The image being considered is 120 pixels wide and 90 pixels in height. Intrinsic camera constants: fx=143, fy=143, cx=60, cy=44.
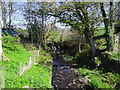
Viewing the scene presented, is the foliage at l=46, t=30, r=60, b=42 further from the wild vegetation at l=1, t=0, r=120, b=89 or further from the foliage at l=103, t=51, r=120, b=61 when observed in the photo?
the foliage at l=103, t=51, r=120, b=61

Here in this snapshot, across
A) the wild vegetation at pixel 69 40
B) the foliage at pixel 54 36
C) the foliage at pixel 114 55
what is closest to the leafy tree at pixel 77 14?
the wild vegetation at pixel 69 40

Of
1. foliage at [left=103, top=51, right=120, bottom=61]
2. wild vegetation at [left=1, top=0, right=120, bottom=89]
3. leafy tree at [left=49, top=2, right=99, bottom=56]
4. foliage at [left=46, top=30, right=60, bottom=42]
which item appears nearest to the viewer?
wild vegetation at [left=1, top=0, right=120, bottom=89]

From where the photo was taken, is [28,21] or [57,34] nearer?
[28,21]

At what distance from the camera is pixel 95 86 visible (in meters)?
5.10

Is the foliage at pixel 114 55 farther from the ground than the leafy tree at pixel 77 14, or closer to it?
closer to it

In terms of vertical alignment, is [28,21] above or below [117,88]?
above

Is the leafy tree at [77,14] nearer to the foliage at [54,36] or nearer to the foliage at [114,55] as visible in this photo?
the foliage at [114,55]

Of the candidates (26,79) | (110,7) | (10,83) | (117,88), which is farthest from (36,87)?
(110,7)

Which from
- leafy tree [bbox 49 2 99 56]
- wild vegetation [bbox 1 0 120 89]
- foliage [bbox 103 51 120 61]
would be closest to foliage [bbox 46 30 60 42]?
wild vegetation [bbox 1 0 120 89]

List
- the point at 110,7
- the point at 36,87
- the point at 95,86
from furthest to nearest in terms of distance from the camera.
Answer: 1. the point at 110,7
2. the point at 95,86
3. the point at 36,87

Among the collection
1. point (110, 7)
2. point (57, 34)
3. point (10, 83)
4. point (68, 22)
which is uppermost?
point (110, 7)

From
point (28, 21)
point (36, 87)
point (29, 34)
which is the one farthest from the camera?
point (29, 34)

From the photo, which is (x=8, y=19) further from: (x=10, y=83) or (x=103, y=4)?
(x=10, y=83)

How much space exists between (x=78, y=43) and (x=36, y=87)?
994 centimetres
